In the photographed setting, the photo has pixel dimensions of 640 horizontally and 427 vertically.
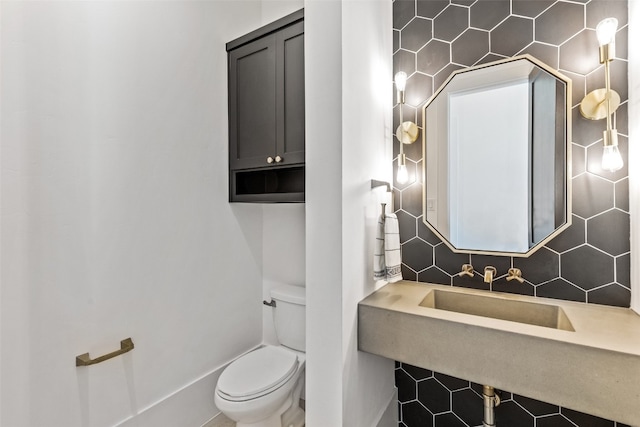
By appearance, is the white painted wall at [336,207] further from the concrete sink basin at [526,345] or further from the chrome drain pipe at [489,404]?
the chrome drain pipe at [489,404]

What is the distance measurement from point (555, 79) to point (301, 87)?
1163 millimetres

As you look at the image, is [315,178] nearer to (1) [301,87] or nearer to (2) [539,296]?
(1) [301,87]

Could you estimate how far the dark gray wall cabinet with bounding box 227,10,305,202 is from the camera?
169cm

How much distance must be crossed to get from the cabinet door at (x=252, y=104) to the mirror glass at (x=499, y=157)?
Result: 87 centimetres

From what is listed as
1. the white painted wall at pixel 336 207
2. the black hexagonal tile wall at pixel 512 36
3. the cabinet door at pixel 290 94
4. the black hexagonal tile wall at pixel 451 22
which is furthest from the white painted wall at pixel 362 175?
the black hexagonal tile wall at pixel 512 36

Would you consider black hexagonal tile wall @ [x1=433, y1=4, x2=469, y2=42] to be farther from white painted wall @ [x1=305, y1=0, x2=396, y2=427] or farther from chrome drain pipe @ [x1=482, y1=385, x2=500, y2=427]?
chrome drain pipe @ [x1=482, y1=385, x2=500, y2=427]

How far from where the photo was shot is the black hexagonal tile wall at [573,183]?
127cm

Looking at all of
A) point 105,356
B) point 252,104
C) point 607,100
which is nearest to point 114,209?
point 105,356

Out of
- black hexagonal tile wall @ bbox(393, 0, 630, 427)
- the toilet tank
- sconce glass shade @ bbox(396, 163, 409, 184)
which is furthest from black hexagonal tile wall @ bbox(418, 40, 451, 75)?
the toilet tank

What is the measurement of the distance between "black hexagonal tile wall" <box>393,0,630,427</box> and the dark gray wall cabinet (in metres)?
0.55

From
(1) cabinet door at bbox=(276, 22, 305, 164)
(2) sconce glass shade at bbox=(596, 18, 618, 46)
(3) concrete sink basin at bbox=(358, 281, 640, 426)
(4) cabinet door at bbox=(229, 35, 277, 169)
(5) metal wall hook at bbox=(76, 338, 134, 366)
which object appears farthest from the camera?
(4) cabinet door at bbox=(229, 35, 277, 169)

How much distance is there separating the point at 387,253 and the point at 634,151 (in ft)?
3.32

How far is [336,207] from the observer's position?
1198 mm

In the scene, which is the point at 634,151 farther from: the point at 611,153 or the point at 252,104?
the point at 252,104
